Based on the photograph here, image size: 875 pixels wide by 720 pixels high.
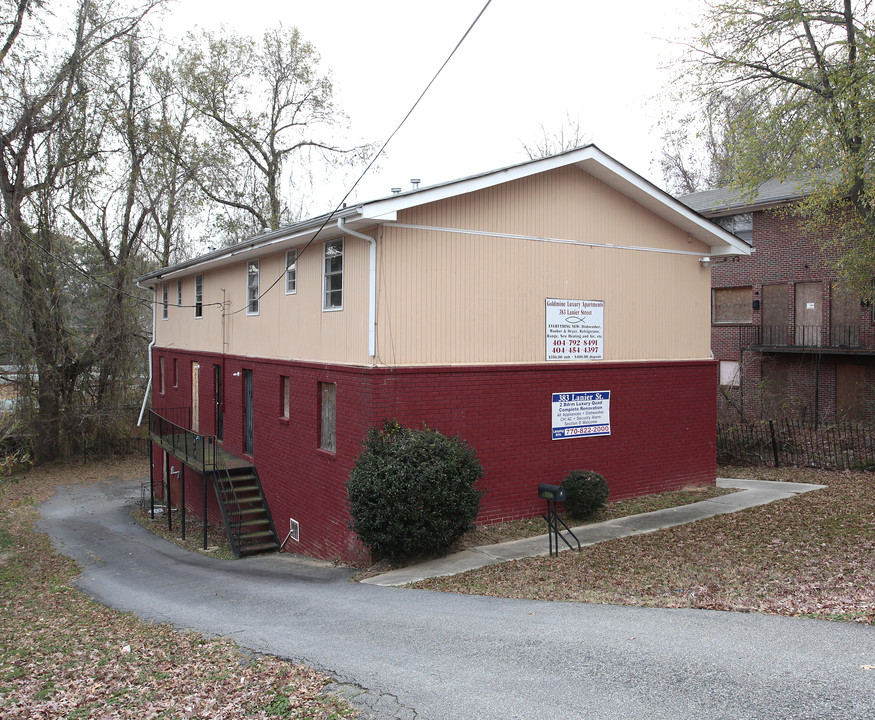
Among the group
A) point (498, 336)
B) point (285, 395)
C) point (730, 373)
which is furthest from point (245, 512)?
point (730, 373)

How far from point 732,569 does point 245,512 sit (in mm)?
10476

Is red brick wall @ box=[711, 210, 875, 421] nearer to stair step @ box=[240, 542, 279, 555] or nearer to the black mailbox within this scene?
the black mailbox

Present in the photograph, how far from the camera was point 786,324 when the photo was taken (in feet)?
84.4

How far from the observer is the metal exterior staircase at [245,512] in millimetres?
15055

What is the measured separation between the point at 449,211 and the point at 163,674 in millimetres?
8367

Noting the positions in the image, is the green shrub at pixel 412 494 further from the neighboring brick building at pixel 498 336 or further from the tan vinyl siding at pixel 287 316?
the tan vinyl siding at pixel 287 316

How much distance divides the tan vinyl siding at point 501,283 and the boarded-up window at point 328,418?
608mm

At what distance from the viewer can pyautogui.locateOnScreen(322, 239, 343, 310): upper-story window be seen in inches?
501

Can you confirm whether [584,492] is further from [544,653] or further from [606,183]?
[544,653]

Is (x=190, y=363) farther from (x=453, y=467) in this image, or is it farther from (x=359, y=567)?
(x=453, y=467)

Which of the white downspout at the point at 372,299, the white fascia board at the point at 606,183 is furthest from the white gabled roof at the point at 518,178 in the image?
the white downspout at the point at 372,299

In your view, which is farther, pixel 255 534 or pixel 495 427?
pixel 255 534

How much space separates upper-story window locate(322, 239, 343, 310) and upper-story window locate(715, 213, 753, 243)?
1892 cm

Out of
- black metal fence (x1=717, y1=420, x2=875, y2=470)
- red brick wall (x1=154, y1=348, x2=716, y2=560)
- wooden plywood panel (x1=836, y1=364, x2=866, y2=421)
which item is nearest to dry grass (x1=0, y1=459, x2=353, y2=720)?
red brick wall (x1=154, y1=348, x2=716, y2=560)
